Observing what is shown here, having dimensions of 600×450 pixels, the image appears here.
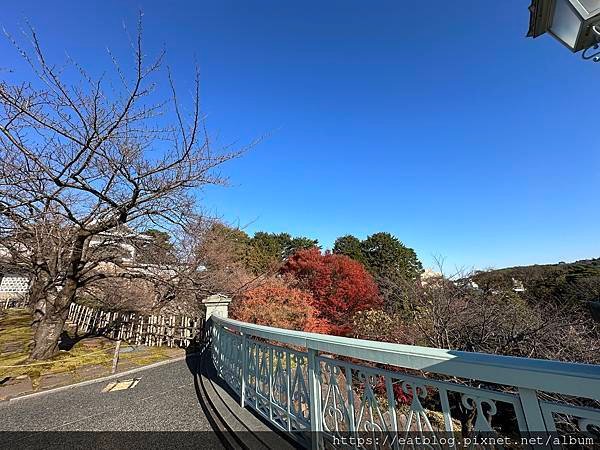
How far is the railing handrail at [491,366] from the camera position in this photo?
2.79 feet

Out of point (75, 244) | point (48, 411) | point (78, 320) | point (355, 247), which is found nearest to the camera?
point (48, 411)

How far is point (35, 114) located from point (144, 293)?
8.81 metres

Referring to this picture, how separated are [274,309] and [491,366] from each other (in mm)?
7545

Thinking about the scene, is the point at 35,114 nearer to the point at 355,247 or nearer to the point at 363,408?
the point at 363,408

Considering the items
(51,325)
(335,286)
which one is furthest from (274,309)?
(335,286)

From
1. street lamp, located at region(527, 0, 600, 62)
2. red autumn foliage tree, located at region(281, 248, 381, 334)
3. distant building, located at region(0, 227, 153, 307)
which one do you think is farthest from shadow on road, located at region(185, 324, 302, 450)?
red autumn foliage tree, located at region(281, 248, 381, 334)

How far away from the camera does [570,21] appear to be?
64.0 inches

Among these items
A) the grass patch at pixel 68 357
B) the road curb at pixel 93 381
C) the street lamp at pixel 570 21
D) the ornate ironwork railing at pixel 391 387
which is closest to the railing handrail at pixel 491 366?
the ornate ironwork railing at pixel 391 387

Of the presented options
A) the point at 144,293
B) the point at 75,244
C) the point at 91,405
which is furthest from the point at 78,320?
the point at 91,405

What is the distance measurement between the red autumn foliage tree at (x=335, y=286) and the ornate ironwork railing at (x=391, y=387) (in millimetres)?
9816

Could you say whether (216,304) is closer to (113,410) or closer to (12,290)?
(113,410)

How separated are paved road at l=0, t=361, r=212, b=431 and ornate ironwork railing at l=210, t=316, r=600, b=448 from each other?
788 millimetres

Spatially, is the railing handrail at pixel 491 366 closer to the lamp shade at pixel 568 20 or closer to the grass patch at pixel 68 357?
the lamp shade at pixel 568 20

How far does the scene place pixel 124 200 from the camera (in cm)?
450
